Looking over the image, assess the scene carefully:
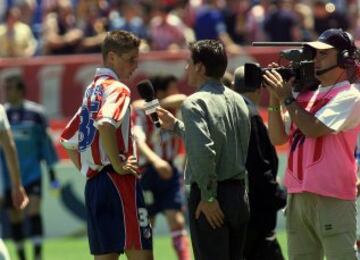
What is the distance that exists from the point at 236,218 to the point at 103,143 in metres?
1.04

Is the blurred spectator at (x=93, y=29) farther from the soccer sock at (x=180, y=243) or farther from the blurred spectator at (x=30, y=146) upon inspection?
the soccer sock at (x=180, y=243)

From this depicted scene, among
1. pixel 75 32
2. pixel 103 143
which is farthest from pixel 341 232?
pixel 75 32

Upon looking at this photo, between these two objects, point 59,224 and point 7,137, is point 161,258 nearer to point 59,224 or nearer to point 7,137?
point 59,224

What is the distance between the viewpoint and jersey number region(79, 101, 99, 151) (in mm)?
9125

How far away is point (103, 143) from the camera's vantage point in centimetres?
897

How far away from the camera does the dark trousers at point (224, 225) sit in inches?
343

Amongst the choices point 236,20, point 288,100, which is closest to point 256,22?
point 236,20

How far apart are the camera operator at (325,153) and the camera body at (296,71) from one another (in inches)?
1.7

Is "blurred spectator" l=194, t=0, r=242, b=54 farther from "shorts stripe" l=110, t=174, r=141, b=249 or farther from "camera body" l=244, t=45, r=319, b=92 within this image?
"camera body" l=244, t=45, r=319, b=92

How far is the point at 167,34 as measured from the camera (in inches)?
803

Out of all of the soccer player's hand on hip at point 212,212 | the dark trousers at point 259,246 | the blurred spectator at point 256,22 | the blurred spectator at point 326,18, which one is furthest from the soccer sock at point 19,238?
the blurred spectator at point 326,18

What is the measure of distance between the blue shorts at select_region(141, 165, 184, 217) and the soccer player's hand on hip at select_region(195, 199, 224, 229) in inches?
167

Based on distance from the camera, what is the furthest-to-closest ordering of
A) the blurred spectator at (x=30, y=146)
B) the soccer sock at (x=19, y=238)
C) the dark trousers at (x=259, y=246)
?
the blurred spectator at (x=30, y=146) → the soccer sock at (x=19, y=238) → the dark trousers at (x=259, y=246)

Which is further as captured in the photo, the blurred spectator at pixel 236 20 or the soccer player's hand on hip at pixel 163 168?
the blurred spectator at pixel 236 20
